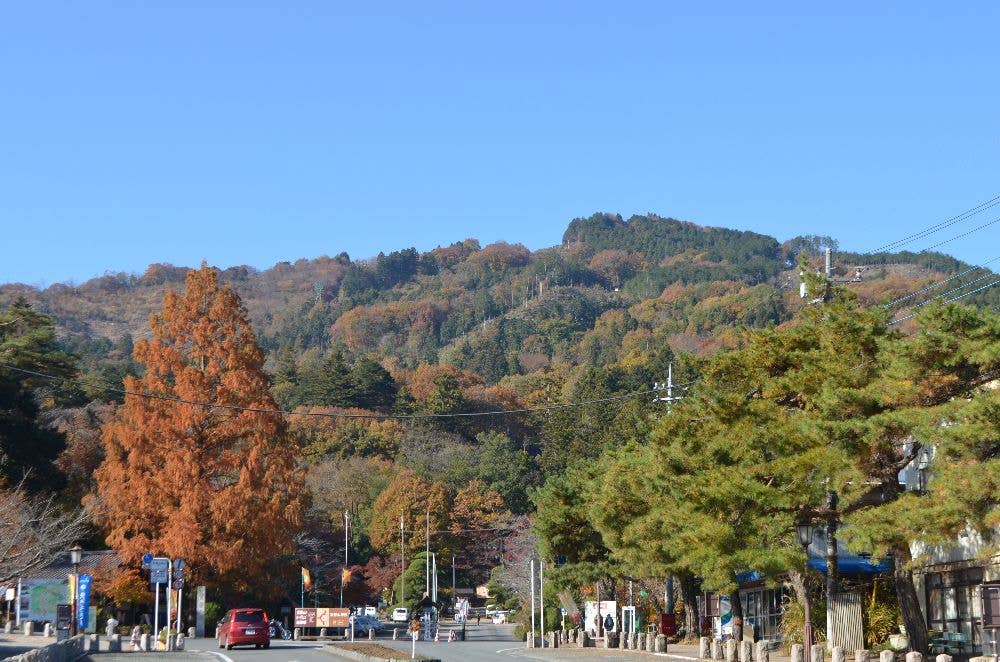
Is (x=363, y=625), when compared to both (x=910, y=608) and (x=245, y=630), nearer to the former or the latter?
(x=245, y=630)

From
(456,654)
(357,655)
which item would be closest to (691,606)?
(456,654)

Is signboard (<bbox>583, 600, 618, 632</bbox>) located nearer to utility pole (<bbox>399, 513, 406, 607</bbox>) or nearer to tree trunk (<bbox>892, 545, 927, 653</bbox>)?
tree trunk (<bbox>892, 545, 927, 653</bbox>)

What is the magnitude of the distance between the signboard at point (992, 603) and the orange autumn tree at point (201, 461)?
30.4m

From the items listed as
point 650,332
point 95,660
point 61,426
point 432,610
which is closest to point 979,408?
point 95,660

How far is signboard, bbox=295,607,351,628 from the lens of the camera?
50625 mm

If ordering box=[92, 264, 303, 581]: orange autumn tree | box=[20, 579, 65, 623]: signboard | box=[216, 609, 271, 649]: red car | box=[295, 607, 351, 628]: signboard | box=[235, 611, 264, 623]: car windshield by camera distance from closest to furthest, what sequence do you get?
box=[216, 609, 271, 649]: red car, box=[235, 611, 264, 623]: car windshield, box=[92, 264, 303, 581]: orange autumn tree, box=[20, 579, 65, 623]: signboard, box=[295, 607, 351, 628]: signboard

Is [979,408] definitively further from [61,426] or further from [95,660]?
[61,426]

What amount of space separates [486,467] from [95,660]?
2401 inches

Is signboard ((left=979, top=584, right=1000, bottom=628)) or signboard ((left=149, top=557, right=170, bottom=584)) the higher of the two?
signboard ((left=149, top=557, right=170, bottom=584))

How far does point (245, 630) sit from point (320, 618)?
1237 cm

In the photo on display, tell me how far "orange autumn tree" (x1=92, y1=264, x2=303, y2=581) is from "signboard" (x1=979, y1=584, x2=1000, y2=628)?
3040cm

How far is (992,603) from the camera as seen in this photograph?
23172 millimetres

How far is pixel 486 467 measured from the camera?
300 feet

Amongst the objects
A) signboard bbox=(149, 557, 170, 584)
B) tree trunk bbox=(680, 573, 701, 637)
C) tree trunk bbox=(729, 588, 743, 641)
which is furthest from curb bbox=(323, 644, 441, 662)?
tree trunk bbox=(680, 573, 701, 637)
